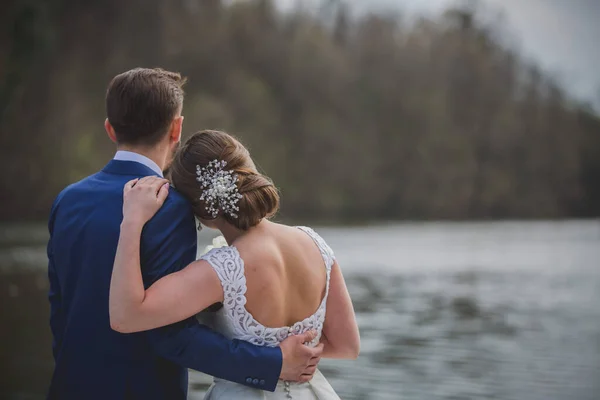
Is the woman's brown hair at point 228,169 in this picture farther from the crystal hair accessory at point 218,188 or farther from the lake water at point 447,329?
the lake water at point 447,329

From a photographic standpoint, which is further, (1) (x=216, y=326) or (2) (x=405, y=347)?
(2) (x=405, y=347)

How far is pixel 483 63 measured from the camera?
200 ft

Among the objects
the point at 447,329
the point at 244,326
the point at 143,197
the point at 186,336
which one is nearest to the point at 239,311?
the point at 244,326

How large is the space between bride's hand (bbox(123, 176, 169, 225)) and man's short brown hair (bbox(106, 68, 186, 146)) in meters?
0.13

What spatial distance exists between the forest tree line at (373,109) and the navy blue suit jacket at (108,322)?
37706 millimetres

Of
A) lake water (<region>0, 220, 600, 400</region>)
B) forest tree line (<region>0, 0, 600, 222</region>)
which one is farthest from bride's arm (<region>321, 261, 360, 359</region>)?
forest tree line (<region>0, 0, 600, 222</region>)

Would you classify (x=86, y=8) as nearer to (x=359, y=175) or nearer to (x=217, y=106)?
(x=217, y=106)

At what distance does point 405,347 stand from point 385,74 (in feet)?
177

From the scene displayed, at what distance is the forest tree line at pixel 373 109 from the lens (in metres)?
49.2

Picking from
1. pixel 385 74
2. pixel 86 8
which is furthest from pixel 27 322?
pixel 385 74

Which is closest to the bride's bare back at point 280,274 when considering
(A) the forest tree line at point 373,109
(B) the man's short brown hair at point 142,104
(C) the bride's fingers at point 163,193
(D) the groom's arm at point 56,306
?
(C) the bride's fingers at point 163,193

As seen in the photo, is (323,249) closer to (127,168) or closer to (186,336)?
(186,336)

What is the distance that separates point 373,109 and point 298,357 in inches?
2267

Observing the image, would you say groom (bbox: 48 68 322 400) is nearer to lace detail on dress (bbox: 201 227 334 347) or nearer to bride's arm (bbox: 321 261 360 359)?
lace detail on dress (bbox: 201 227 334 347)
